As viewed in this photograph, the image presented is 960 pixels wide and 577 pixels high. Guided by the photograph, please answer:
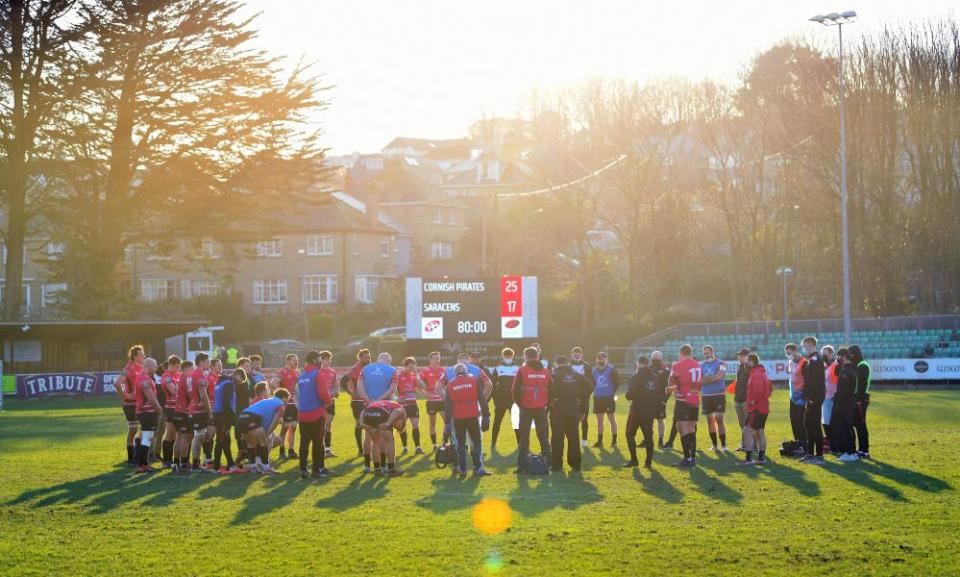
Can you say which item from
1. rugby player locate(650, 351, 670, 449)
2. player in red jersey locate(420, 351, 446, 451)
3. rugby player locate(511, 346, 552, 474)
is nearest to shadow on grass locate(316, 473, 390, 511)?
rugby player locate(511, 346, 552, 474)

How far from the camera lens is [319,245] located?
7431 centimetres

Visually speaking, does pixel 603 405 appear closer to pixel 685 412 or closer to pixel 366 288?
pixel 685 412

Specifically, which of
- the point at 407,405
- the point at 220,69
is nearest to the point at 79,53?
the point at 220,69

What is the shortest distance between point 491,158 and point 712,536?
3649 inches

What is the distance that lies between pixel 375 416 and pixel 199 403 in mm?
3352

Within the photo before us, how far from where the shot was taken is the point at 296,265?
244 ft

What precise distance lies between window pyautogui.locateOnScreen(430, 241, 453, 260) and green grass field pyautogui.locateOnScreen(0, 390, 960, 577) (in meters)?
67.3

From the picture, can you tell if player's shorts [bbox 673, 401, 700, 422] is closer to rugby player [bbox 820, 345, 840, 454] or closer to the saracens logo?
rugby player [bbox 820, 345, 840, 454]

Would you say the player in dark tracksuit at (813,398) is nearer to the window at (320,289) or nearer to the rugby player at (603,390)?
the rugby player at (603,390)

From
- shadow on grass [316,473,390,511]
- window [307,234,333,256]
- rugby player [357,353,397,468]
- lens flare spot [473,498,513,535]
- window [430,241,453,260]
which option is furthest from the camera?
window [430,241,453,260]

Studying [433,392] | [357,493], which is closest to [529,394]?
[357,493]

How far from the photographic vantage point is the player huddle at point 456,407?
17.4 m

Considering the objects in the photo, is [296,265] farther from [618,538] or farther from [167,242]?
[618,538]

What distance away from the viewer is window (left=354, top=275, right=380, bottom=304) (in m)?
74.6
